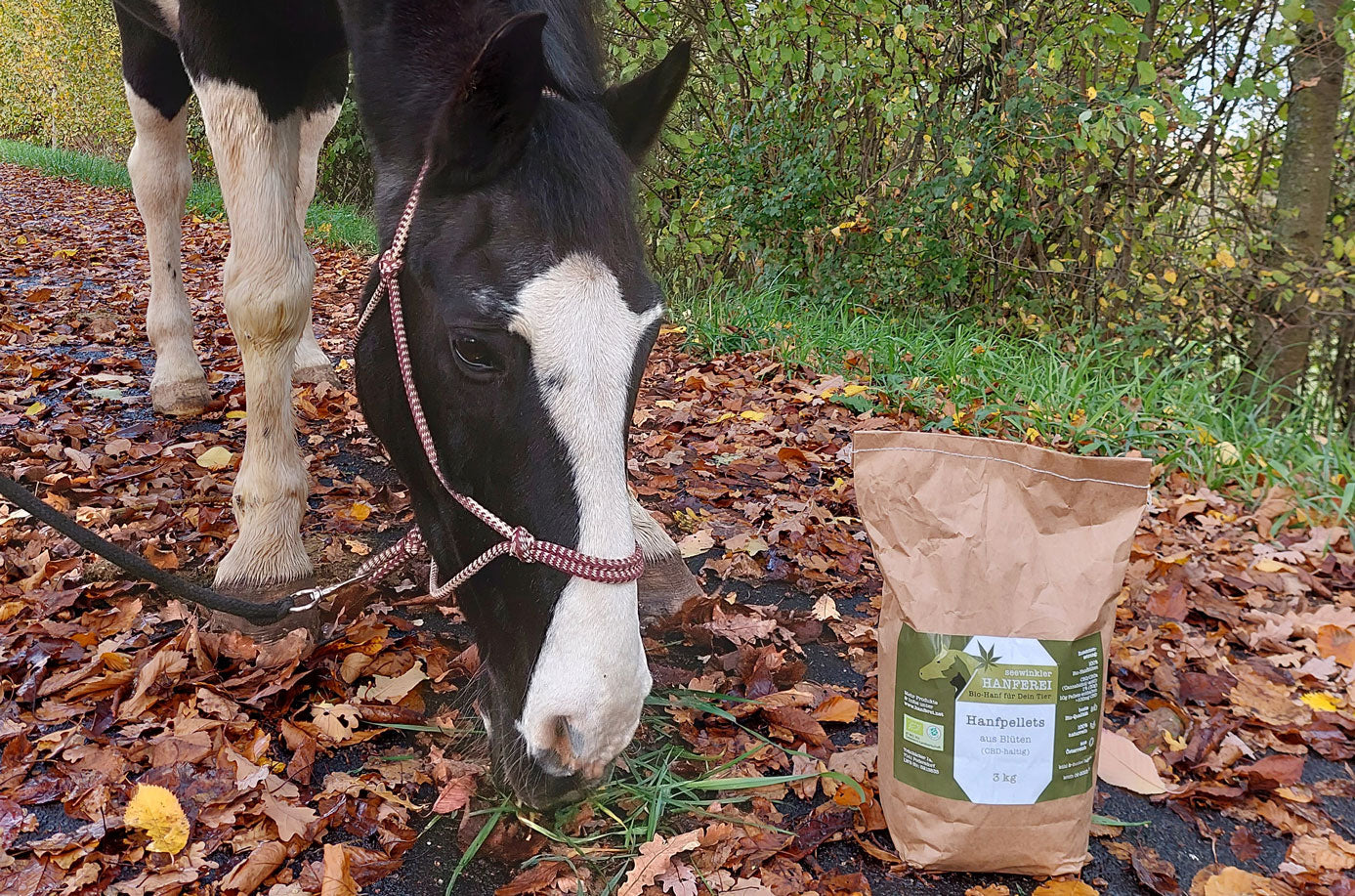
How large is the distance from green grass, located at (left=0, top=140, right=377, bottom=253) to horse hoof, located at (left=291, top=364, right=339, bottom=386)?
1.12m

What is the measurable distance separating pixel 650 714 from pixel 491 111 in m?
1.36

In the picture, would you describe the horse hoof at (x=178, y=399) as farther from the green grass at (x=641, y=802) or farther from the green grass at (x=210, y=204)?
the green grass at (x=641, y=802)

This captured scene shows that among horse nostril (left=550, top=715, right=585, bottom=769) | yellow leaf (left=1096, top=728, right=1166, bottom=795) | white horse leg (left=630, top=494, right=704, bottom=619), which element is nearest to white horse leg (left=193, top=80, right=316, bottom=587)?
white horse leg (left=630, top=494, right=704, bottom=619)

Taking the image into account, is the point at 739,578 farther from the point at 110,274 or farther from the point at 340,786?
the point at 110,274

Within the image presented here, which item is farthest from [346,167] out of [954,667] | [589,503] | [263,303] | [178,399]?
[954,667]

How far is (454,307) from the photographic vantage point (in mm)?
1457

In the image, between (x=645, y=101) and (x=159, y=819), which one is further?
(x=645, y=101)

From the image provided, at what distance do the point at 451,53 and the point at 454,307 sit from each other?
582 millimetres

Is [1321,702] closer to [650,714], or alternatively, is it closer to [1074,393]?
[650,714]

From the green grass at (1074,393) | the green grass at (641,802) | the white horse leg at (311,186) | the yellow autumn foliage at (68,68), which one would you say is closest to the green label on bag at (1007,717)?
Answer: the green grass at (641,802)

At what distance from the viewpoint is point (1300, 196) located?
4520mm

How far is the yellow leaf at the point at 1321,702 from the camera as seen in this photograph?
2262 mm

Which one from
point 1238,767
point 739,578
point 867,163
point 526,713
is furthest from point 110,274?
point 1238,767

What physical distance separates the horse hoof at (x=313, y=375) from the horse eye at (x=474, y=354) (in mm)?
3293
